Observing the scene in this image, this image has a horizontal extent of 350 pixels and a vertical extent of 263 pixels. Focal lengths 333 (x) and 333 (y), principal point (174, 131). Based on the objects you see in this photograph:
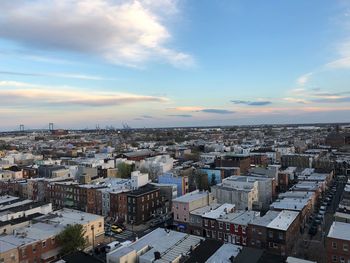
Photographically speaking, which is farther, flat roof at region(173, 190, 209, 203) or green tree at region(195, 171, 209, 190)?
green tree at region(195, 171, 209, 190)

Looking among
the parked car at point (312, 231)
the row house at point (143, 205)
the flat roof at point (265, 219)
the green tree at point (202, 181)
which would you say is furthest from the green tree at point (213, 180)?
the flat roof at point (265, 219)

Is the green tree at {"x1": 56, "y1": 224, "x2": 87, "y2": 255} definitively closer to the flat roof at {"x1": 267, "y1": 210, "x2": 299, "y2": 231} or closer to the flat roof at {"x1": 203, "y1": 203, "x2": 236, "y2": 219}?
the flat roof at {"x1": 203, "y1": 203, "x2": 236, "y2": 219}

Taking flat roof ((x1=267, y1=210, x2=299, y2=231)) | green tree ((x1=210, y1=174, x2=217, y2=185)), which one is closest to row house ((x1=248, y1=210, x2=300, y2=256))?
flat roof ((x1=267, y1=210, x2=299, y2=231))

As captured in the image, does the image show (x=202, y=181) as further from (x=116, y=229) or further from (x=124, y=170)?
(x=116, y=229)

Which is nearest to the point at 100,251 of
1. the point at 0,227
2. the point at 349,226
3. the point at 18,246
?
the point at 18,246

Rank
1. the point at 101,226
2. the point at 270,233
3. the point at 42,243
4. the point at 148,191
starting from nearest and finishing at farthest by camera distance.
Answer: the point at 42,243
the point at 270,233
the point at 101,226
the point at 148,191

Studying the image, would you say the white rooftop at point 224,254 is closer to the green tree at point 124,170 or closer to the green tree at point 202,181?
the green tree at point 202,181

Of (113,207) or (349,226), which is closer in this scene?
(349,226)

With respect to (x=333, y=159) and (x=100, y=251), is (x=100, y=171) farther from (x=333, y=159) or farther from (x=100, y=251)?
(x=333, y=159)
